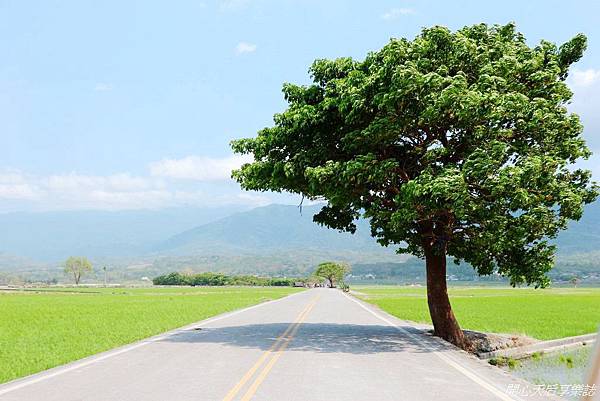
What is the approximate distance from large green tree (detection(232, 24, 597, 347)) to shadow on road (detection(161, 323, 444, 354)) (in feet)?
7.41

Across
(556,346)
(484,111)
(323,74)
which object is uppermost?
(323,74)

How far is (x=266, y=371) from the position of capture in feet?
36.2

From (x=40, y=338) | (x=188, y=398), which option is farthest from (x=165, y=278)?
(x=188, y=398)

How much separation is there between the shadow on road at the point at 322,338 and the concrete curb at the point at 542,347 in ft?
6.40

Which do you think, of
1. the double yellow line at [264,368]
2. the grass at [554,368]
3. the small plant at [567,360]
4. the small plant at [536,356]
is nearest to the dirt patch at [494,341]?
the small plant at [536,356]

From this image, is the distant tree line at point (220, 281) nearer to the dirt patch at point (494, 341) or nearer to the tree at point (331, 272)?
the tree at point (331, 272)

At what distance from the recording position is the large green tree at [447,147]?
1442cm

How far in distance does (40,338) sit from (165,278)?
17293cm

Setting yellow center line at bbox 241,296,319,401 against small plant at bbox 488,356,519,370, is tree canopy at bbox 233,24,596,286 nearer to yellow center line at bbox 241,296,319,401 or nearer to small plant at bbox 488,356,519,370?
small plant at bbox 488,356,519,370

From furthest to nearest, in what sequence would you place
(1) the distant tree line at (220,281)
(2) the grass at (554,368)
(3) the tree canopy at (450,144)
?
(1) the distant tree line at (220,281) → (3) the tree canopy at (450,144) → (2) the grass at (554,368)

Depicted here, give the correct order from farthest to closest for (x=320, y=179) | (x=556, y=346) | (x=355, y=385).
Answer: (x=556, y=346) → (x=320, y=179) → (x=355, y=385)

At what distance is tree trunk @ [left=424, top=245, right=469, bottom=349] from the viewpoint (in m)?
18.1

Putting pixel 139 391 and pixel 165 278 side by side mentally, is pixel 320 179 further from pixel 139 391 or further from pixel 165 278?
pixel 165 278

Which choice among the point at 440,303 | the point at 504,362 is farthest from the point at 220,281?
the point at 504,362
